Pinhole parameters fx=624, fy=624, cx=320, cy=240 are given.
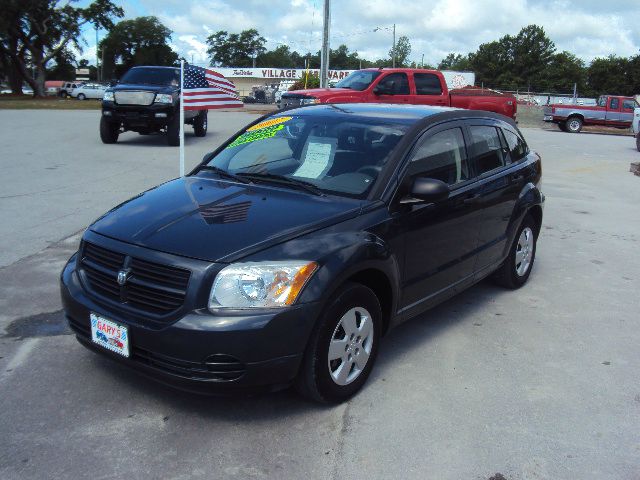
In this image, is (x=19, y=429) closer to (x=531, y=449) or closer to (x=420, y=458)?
(x=420, y=458)

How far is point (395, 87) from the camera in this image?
15.5 m

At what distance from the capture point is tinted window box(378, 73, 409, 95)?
15.4m

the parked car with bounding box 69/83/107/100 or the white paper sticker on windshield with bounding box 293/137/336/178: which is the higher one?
the parked car with bounding box 69/83/107/100

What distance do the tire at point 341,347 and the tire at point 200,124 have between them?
15015 mm

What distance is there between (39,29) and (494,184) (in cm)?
6248

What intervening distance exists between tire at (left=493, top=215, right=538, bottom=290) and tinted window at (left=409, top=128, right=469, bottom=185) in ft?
4.11

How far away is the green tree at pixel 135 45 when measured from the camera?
106938mm

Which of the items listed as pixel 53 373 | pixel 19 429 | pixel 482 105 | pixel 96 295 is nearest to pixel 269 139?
pixel 96 295

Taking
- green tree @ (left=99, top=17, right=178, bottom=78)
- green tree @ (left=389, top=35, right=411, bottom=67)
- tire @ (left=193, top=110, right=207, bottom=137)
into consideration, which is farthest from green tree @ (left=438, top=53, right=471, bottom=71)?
tire @ (left=193, top=110, right=207, bottom=137)

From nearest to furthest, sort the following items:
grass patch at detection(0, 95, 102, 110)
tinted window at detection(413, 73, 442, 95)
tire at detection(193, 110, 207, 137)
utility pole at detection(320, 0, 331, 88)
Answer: tinted window at detection(413, 73, 442, 95) < tire at detection(193, 110, 207, 137) < utility pole at detection(320, 0, 331, 88) < grass patch at detection(0, 95, 102, 110)

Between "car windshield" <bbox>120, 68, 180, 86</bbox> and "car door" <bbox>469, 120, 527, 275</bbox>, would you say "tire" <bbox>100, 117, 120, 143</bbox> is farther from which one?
"car door" <bbox>469, 120, 527, 275</bbox>

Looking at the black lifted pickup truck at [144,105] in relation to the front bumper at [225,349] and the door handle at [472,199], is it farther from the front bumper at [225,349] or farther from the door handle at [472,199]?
the front bumper at [225,349]

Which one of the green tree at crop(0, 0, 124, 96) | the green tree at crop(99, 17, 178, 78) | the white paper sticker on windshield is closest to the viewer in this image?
the white paper sticker on windshield

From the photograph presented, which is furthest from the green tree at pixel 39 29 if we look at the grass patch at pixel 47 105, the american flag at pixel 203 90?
the american flag at pixel 203 90
